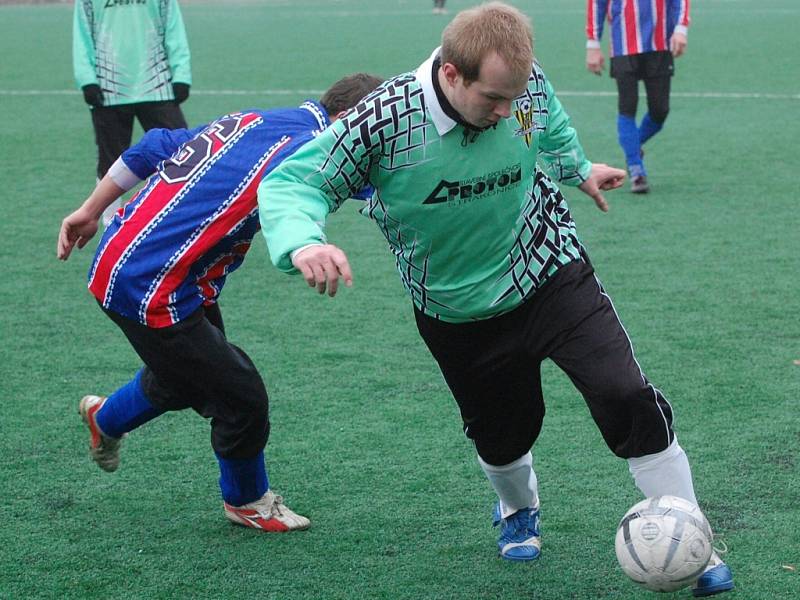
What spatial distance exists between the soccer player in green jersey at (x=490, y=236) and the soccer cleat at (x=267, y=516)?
722 millimetres

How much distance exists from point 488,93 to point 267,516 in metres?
1.78

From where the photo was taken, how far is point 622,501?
175 inches

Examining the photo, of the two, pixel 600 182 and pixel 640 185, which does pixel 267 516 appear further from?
pixel 640 185

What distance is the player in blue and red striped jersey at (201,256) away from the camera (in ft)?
12.7

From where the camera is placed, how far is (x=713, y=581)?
11.9 ft

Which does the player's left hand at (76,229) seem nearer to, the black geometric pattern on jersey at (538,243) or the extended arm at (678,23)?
the black geometric pattern on jersey at (538,243)

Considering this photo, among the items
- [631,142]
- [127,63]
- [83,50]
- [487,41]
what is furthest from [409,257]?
[631,142]

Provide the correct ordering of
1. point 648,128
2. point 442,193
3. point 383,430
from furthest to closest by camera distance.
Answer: point 648,128 → point 383,430 → point 442,193

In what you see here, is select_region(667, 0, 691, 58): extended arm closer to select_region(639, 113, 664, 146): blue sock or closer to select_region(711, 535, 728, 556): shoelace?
select_region(639, 113, 664, 146): blue sock

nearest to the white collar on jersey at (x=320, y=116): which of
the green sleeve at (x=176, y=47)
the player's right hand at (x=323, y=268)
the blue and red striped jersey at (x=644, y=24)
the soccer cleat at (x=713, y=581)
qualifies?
the player's right hand at (x=323, y=268)

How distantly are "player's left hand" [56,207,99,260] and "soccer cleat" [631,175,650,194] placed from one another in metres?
6.31

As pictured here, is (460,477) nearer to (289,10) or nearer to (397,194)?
(397,194)

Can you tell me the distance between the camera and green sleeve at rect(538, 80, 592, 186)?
3.84 metres

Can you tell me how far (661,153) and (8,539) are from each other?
8.68 metres
